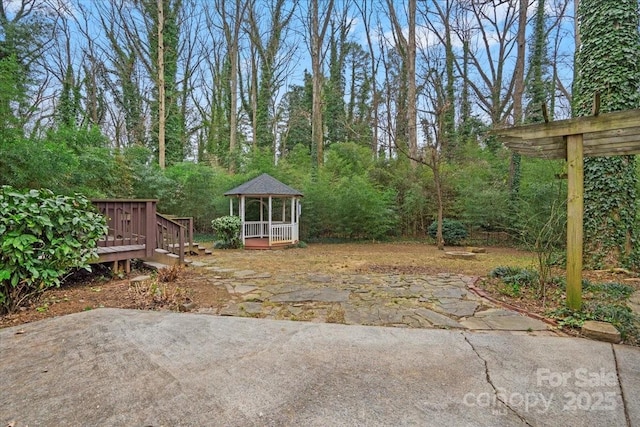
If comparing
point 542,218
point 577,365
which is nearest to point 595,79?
point 542,218

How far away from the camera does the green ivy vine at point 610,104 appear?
4859 mm

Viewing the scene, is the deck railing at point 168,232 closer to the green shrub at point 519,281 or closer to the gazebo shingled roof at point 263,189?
the gazebo shingled roof at point 263,189

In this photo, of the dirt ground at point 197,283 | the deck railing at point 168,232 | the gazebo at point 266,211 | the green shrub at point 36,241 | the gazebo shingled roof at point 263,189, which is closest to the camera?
the green shrub at point 36,241

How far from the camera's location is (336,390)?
6.04 feet

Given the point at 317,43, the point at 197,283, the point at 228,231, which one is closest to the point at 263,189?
the point at 228,231

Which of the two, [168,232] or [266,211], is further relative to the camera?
[266,211]

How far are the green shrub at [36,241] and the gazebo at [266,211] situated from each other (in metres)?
5.86

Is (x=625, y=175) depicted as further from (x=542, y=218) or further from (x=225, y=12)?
(x=225, y=12)

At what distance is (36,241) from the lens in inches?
122

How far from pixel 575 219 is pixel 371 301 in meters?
2.20

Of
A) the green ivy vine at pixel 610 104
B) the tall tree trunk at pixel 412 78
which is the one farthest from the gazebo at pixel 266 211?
the green ivy vine at pixel 610 104

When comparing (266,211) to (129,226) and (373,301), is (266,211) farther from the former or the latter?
(373,301)

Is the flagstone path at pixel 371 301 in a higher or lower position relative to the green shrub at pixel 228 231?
lower

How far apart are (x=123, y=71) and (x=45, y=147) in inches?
473
